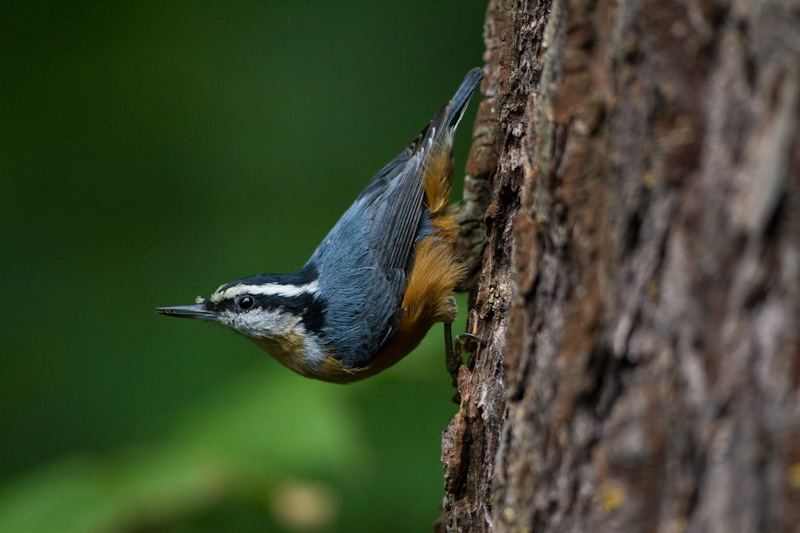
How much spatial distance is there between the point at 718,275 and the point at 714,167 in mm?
209

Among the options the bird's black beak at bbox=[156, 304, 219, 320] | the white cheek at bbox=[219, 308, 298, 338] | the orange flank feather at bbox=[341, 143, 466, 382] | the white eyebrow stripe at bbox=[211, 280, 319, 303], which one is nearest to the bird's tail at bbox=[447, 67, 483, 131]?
the orange flank feather at bbox=[341, 143, 466, 382]

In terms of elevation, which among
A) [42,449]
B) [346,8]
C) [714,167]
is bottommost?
[42,449]

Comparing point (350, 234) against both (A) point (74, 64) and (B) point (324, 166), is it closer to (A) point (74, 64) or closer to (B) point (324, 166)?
(B) point (324, 166)

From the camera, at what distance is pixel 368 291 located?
12.7ft

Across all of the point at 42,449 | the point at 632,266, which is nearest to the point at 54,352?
the point at 42,449

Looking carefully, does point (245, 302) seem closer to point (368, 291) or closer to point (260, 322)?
point (260, 322)

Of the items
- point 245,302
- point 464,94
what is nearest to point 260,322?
point 245,302

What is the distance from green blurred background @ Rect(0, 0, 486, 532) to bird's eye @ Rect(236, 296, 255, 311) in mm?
1981

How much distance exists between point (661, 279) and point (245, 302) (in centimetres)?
275

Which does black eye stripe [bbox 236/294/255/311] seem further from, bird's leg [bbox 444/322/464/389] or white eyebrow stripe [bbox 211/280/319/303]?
bird's leg [bbox 444/322/464/389]

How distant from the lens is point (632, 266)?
1.50m

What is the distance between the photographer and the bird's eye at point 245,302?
382 centimetres

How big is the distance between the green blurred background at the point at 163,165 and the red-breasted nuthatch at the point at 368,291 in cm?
184

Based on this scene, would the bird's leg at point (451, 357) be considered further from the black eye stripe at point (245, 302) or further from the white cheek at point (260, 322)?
the black eye stripe at point (245, 302)
